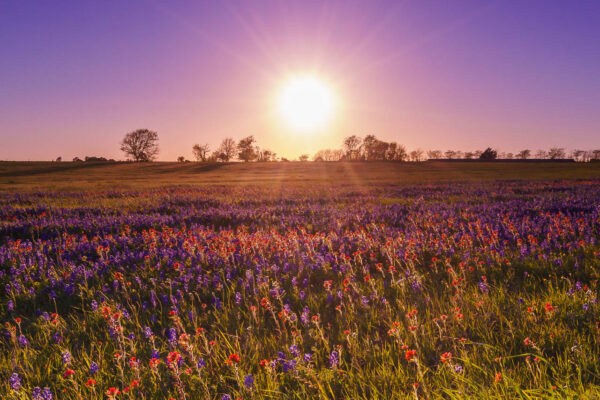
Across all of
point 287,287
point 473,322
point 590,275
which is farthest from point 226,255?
point 590,275

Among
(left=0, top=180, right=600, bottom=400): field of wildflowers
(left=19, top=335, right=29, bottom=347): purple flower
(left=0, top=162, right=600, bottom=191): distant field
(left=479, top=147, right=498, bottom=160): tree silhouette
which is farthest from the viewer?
(left=479, top=147, right=498, bottom=160): tree silhouette


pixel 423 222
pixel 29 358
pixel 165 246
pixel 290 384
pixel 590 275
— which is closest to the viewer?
pixel 290 384

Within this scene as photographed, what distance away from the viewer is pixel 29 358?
2693mm

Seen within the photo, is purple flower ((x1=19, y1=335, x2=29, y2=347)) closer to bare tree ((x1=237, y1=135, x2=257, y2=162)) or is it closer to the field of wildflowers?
the field of wildflowers

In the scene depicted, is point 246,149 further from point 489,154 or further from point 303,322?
point 303,322

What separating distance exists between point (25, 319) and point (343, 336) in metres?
3.39

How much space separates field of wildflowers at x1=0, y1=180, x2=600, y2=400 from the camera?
2.18 metres

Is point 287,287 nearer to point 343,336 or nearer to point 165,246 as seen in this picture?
point 343,336

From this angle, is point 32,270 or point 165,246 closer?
point 32,270

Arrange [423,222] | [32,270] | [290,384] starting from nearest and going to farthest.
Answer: [290,384], [32,270], [423,222]

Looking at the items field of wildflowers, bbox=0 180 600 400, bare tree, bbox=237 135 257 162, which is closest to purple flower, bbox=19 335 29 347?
field of wildflowers, bbox=0 180 600 400

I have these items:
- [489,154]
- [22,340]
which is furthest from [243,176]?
[489,154]

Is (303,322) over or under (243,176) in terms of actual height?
over

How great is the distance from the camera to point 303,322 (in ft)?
10.2
